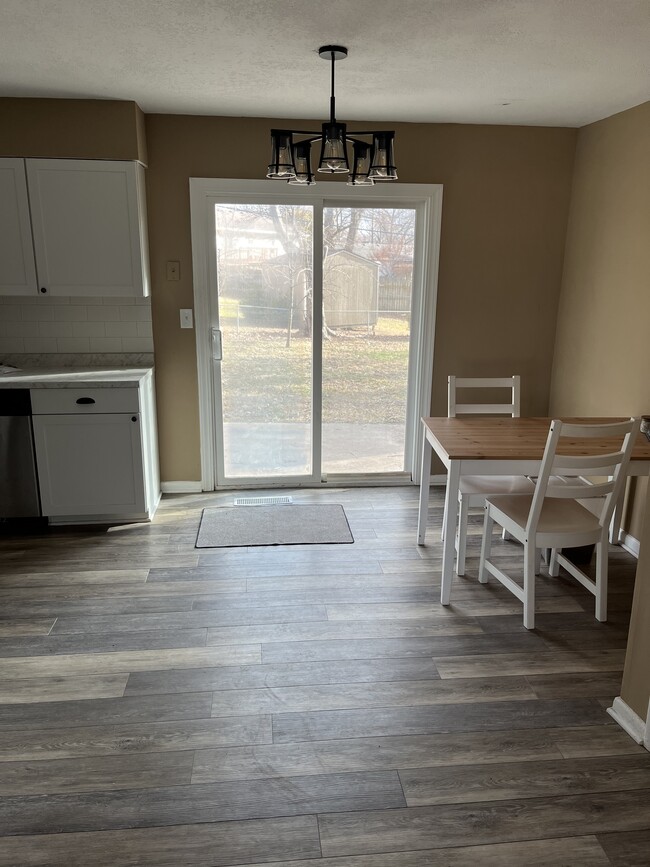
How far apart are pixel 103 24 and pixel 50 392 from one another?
79.4 inches

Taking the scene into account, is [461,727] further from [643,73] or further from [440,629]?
[643,73]

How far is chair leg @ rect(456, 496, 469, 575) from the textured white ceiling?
2.11 metres

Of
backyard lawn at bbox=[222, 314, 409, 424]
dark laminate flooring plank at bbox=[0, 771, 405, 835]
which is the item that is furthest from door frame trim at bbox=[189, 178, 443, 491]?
dark laminate flooring plank at bbox=[0, 771, 405, 835]

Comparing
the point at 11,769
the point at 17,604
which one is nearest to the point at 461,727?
the point at 11,769

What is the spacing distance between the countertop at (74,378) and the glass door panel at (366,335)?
1365mm

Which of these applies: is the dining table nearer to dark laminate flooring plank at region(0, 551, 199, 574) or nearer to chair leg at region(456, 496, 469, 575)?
chair leg at region(456, 496, 469, 575)

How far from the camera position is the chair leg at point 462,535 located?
336cm

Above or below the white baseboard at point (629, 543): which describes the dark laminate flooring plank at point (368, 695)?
below

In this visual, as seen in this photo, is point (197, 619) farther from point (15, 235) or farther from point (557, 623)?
point (15, 235)

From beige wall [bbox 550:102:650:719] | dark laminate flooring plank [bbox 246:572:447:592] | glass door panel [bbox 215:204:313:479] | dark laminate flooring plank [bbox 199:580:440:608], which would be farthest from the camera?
glass door panel [bbox 215:204:313:479]

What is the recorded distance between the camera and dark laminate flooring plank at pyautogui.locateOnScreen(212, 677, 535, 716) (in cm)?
240

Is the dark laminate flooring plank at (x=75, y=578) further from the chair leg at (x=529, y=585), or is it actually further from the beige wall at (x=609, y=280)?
the beige wall at (x=609, y=280)

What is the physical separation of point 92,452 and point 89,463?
74mm

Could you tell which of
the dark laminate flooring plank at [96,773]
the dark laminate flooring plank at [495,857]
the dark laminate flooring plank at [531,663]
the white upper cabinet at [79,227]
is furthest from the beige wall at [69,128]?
the dark laminate flooring plank at [495,857]
